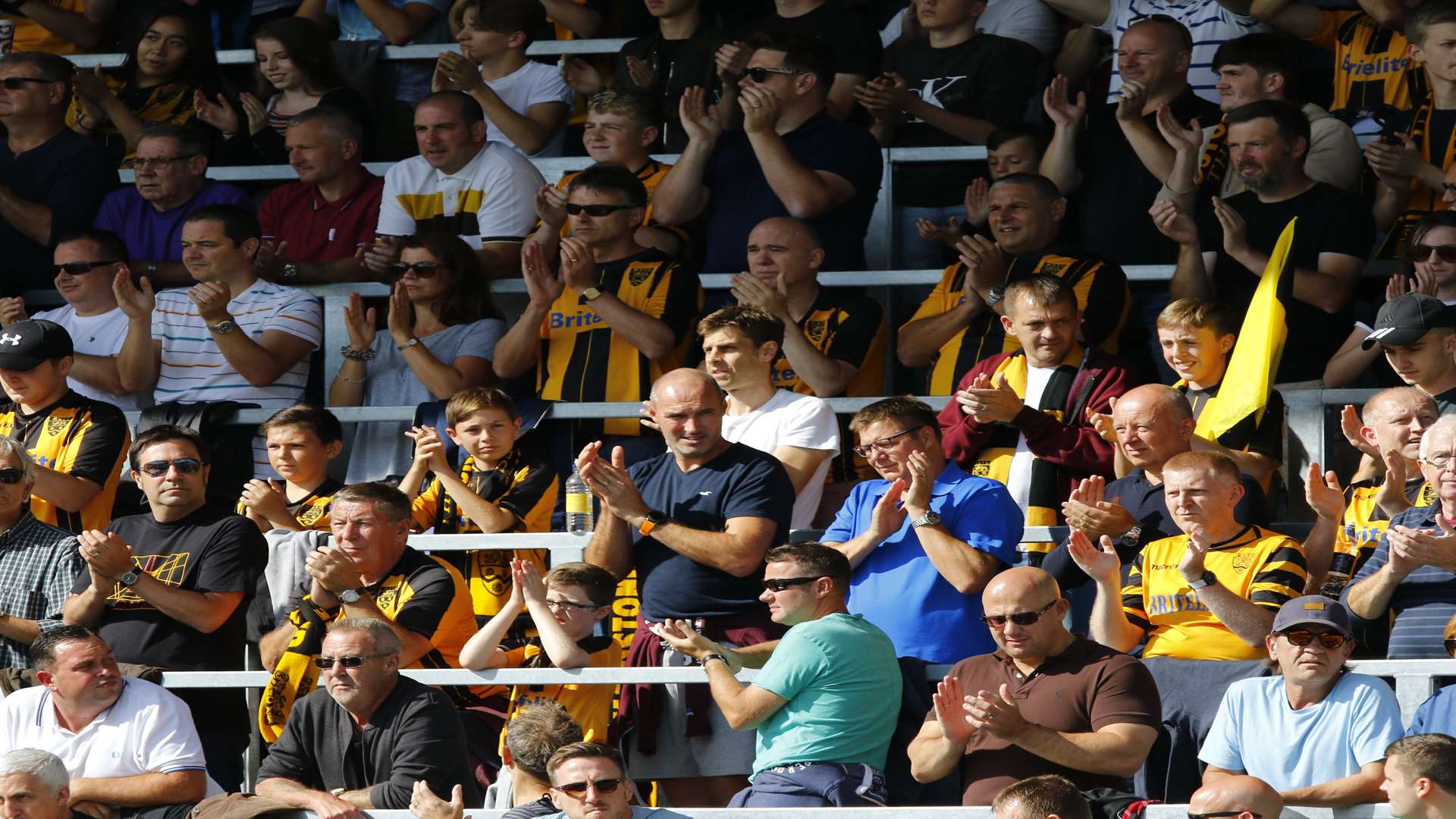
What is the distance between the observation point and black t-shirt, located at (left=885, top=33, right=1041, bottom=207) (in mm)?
9547

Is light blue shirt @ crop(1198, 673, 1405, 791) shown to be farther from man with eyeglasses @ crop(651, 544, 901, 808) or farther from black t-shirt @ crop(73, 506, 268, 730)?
black t-shirt @ crop(73, 506, 268, 730)

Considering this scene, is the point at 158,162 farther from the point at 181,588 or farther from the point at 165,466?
the point at 181,588

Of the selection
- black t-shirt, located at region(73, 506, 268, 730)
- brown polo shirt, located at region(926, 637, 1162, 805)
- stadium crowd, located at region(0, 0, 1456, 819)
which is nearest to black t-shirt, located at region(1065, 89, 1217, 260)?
stadium crowd, located at region(0, 0, 1456, 819)

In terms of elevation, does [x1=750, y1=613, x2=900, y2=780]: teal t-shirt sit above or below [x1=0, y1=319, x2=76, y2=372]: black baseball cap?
below

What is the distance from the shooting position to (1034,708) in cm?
599

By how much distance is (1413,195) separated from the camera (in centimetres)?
877

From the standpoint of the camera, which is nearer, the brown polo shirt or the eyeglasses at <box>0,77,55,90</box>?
the brown polo shirt

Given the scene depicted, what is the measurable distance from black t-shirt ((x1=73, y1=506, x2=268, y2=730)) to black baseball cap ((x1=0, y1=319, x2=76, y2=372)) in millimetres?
1047

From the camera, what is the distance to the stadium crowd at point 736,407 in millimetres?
6207

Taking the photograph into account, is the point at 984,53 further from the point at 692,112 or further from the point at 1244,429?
the point at 1244,429

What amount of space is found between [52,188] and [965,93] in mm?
4032

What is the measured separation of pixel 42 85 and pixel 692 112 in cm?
308

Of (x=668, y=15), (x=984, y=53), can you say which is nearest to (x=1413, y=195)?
(x=984, y=53)

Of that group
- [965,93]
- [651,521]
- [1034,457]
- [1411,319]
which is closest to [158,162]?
[965,93]
